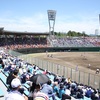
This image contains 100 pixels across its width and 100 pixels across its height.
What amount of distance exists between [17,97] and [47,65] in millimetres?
20413

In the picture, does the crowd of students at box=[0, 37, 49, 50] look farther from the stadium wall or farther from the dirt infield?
the dirt infield

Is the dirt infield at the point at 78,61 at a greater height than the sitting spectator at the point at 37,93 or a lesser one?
lesser

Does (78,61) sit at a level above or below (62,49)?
below

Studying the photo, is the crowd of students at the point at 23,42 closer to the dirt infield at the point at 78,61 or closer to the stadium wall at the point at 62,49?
the stadium wall at the point at 62,49

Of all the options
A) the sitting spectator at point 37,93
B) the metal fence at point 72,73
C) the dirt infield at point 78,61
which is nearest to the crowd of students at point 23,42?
the dirt infield at point 78,61

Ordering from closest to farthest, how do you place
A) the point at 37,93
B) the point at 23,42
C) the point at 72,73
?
the point at 37,93 < the point at 72,73 < the point at 23,42

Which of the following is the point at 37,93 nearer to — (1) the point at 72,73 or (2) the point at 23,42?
(1) the point at 72,73

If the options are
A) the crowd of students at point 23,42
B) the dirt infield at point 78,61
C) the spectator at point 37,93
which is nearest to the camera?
the spectator at point 37,93

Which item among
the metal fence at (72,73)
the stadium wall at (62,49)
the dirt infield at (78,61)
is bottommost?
the dirt infield at (78,61)

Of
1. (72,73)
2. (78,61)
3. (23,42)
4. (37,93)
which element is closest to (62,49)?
(23,42)

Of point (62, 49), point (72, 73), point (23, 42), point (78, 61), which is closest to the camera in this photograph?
point (72, 73)

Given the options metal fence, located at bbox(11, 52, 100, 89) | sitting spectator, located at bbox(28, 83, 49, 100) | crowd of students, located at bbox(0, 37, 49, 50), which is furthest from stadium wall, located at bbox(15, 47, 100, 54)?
sitting spectator, located at bbox(28, 83, 49, 100)

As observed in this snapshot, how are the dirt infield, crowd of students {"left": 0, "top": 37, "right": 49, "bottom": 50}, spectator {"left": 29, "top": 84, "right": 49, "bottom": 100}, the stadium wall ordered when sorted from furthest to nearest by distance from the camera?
the stadium wall, crowd of students {"left": 0, "top": 37, "right": 49, "bottom": 50}, the dirt infield, spectator {"left": 29, "top": 84, "right": 49, "bottom": 100}

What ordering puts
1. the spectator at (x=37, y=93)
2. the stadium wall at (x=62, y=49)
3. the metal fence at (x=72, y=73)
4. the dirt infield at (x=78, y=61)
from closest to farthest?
the spectator at (x=37, y=93) < the metal fence at (x=72, y=73) < the dirt infield at (x=78, y=61) < the stadium wall at (x=62, y=49)
